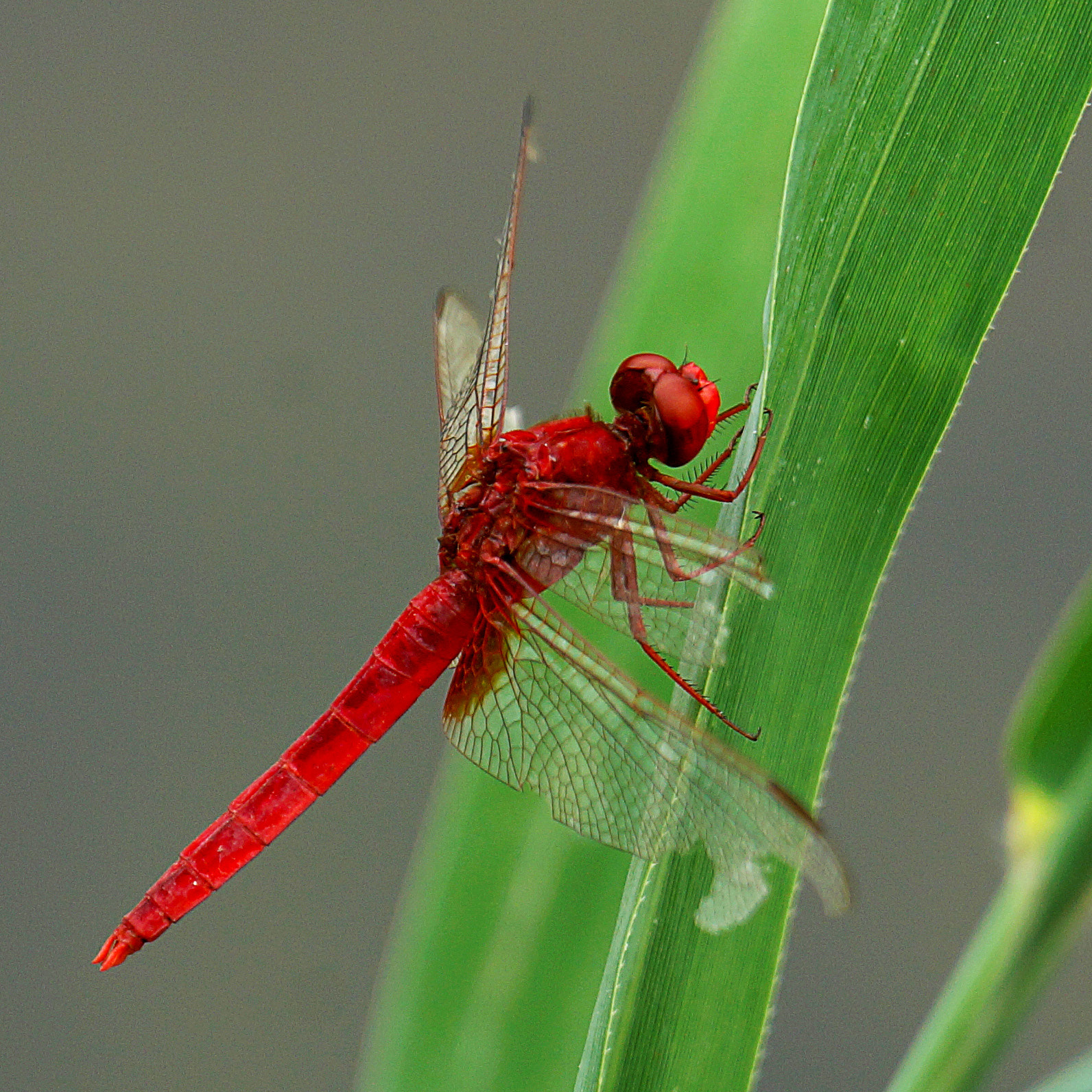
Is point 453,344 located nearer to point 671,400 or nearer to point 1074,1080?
point 671,400

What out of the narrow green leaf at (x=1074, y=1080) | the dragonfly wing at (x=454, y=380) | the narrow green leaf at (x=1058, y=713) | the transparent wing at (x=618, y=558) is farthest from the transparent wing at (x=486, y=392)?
the narrow green leaf at (x=1074, y=1080)

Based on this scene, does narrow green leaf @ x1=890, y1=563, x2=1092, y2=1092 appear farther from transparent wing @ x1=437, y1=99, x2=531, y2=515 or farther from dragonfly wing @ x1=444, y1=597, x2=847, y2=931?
transparent wing @ x1=437, y1=99, x2=531, y2=515

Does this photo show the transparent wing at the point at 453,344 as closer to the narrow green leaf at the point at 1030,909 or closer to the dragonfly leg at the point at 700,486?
the dragonfly leg at the point at 700,486

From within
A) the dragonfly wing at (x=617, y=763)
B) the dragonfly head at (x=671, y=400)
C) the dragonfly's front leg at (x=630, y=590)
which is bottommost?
the dragonfly wing at (x=617, y=763)

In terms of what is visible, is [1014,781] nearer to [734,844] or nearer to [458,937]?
[734,844]

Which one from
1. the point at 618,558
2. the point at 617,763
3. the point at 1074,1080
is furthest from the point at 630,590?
the point at 1074,1080

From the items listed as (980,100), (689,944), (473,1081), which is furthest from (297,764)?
(980,100)

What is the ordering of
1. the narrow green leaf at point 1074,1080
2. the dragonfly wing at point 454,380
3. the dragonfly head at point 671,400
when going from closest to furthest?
1. the narrow green leaf at point 1074,1080
2. the dragonfly head at point 671,400
3. the dragonfly wing at point 454,380
